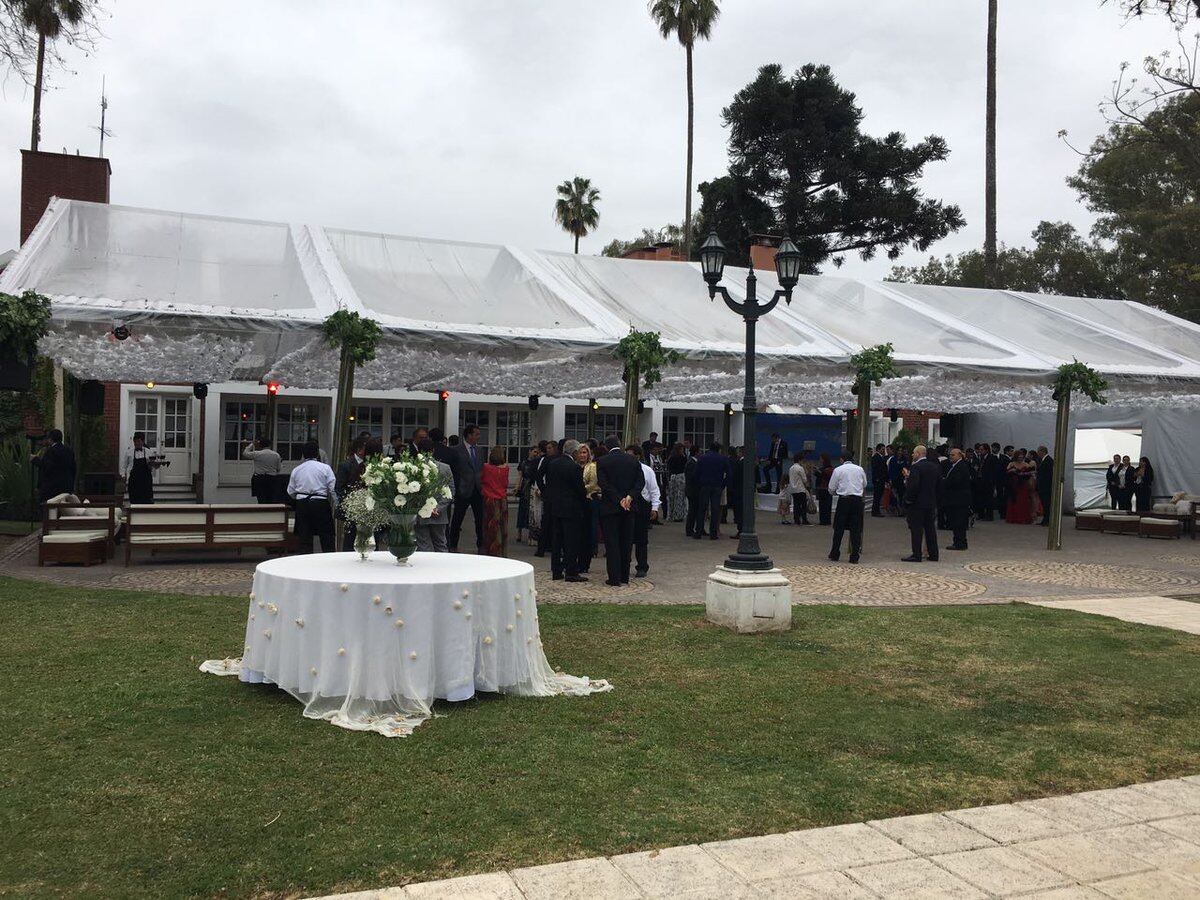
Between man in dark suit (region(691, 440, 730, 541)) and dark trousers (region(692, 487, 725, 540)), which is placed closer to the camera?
man in dark suit (region(691, 440, 730, 541))

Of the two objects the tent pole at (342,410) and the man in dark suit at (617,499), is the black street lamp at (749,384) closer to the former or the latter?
the man in dark suit at (617,499)

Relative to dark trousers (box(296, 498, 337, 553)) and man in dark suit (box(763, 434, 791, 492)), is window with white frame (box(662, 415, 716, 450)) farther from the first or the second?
dark trousers (box(296, 498, 337, 553))

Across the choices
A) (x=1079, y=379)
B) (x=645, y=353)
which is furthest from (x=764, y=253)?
(x=645, y=353)

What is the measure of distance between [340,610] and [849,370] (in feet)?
34.1

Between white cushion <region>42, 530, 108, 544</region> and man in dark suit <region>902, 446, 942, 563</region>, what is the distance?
10.3 metres

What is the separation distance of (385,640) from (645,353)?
7709 mm

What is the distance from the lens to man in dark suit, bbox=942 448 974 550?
1548 cm

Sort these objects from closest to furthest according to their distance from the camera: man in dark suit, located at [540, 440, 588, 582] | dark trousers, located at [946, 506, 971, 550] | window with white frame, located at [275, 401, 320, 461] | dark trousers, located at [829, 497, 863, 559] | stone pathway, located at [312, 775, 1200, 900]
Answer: stone pathway, located at [312, 775, 1200, 900] → man in dark suit, located at [540, 440, 588, 582] → dark trousers, located at [829, 497, 863, 559] → dark trousers, located at [946, 506, 971, 550] → window with white frame, located at [275, 401, 320, 461]

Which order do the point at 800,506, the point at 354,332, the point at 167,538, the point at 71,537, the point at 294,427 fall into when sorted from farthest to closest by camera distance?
the point at 294,427, the point at 800,506, the point at 167,538, the point at 71,537, the point at 354,332

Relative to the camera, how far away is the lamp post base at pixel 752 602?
8.31m

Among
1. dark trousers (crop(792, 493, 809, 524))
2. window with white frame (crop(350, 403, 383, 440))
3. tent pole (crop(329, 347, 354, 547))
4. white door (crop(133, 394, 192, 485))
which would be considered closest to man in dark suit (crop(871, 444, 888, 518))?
dark trousers (crop(792, 493, 809, 524))

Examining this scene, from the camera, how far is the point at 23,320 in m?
10.3

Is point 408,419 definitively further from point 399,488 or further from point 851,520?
point 399,488

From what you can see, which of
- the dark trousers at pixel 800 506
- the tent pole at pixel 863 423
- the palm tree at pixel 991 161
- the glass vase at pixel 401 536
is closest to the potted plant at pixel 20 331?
the glass vase at pixel 401 536
